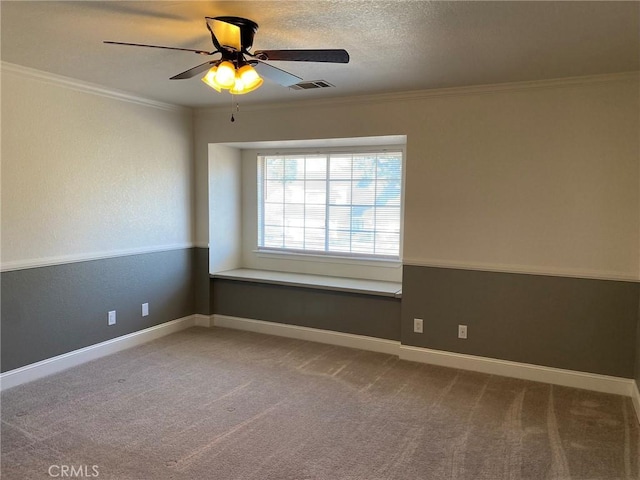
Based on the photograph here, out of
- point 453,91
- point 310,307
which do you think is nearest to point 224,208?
point 310,307

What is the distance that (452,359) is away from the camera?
4.13 metres

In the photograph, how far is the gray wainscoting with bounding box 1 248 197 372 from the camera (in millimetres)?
3613

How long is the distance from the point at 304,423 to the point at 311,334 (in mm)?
1776

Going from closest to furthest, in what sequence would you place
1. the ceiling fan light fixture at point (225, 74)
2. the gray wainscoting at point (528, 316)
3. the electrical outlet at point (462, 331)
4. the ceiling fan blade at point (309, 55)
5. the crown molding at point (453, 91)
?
the ceiling fan blade at point (309, 55) < the ceiling fan light fixture at point (225, 74) < the crown molding at point (453, 91) < the gray wainscoting at point (528, 316) < the electrical outlet at point (462, 331)

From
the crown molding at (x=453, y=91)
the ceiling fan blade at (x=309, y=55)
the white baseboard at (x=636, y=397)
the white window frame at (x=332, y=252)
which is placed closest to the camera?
the ceiling fan blade at (x=309, y=55)

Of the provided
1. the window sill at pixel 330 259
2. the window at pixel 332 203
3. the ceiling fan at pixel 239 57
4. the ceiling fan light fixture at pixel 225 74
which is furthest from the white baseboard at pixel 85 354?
the ceiling fan light fixture at pixel 225 74

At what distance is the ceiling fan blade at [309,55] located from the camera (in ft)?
7.63

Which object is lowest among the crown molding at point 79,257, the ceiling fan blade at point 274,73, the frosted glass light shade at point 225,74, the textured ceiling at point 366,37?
the crown molding at point 79,257

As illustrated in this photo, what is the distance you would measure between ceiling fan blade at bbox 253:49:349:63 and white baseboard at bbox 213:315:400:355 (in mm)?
2822

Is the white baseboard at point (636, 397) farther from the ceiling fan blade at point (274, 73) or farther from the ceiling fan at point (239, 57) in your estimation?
the ceiling fan blade at point (274, 73)

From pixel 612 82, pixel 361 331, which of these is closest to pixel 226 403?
pixel 361 331

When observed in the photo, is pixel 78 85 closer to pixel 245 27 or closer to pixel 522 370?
pixel 245 27

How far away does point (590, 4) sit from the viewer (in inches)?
87.6

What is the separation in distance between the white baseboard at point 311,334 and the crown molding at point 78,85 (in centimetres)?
232
